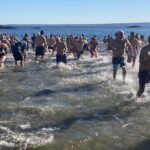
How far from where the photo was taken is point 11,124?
934 centimetres

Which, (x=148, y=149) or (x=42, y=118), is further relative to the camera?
(x=42, y=118)

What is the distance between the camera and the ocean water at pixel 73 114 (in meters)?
Answer: 8.20

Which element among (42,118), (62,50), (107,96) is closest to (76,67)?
(62,50)

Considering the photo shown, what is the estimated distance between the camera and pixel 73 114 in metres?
10.4

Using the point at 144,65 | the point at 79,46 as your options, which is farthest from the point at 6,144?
the point at 79,46

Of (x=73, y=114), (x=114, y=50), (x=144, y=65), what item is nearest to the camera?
(x=73, y=114)

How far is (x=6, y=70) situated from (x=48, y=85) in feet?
15.4

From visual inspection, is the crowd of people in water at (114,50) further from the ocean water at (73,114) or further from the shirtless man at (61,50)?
the ocean water at (73,114)

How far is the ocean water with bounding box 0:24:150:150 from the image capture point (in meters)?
8.20

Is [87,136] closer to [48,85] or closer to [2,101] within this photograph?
[2,101]

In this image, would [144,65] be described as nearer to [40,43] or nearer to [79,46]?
[40,43]

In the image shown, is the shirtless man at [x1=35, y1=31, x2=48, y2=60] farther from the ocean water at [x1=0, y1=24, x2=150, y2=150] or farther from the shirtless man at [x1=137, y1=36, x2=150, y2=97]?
the shirtless man at [x1=137, y1=36, x2=150, y2=97]

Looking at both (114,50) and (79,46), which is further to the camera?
(79,46)

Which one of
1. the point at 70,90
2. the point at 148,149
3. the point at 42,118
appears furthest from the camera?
the point at 70,90
